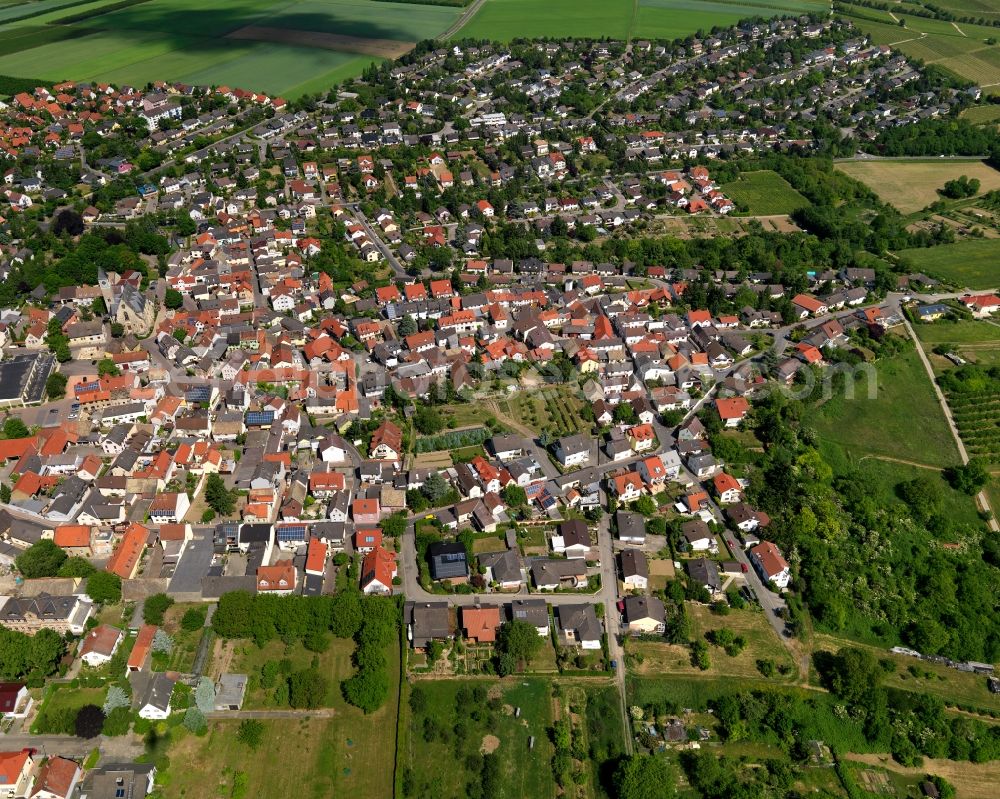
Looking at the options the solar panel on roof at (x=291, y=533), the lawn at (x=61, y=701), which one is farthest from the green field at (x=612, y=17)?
the lawn at (x=61, y=701)

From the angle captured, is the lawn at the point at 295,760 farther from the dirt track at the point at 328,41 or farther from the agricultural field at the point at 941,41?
the agricultural field at the point at 941,41

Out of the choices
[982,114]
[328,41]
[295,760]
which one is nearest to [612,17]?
[328,41]

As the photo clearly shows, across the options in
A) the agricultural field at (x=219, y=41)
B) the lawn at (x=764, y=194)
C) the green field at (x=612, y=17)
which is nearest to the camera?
the lawn at (x=764, y=194)

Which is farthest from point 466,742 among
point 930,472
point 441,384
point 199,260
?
point 199,260

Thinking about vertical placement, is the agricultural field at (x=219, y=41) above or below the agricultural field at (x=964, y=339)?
above

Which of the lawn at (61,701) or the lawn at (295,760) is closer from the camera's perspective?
the lawn at (295,760)

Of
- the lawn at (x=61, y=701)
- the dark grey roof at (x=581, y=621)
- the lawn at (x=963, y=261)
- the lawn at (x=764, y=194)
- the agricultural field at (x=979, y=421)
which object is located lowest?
the lawn at (x=61, y=701)

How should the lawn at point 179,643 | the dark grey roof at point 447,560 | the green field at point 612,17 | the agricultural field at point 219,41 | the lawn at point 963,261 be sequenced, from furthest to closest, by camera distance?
the green field at point 612,17 → the agricultural field at point 219,41 → the lawn at point 963,261 → the dark grey roof at point 447,560 → the lawn at point 179,643
